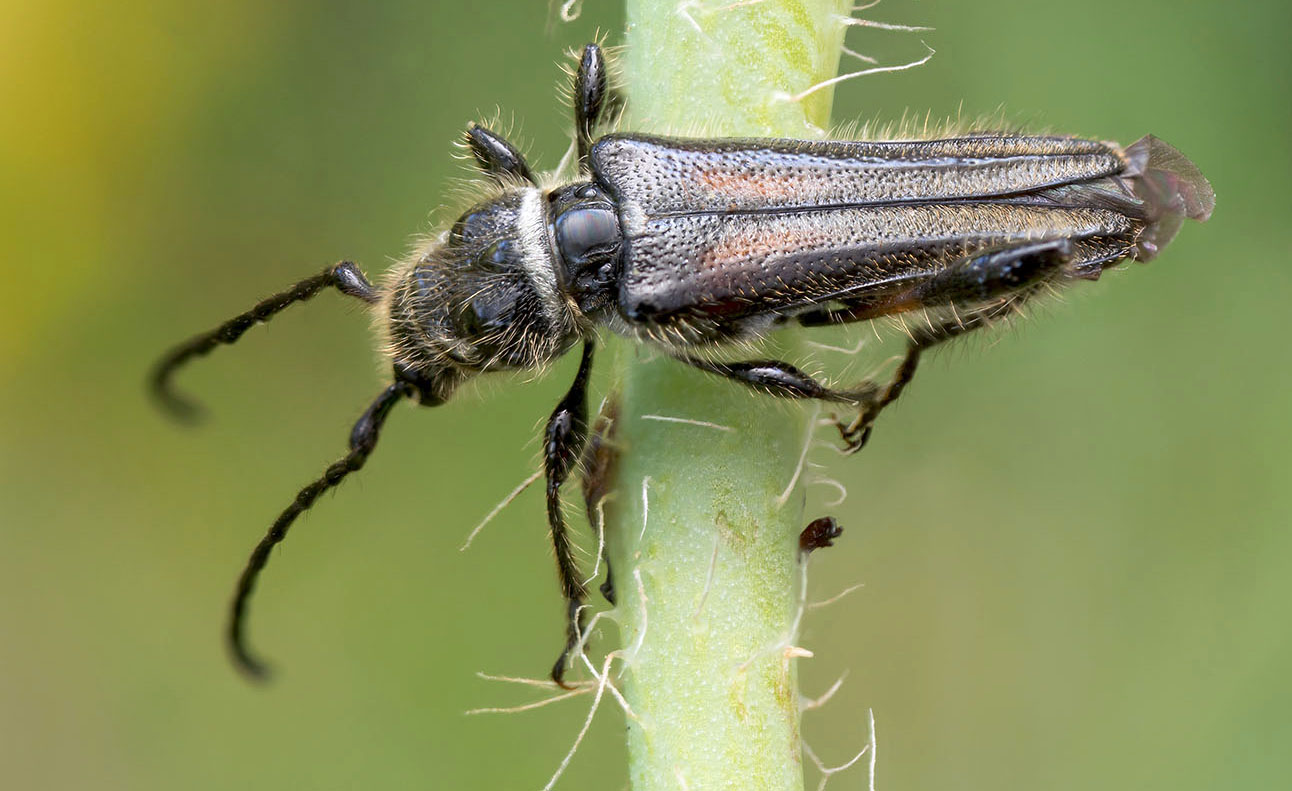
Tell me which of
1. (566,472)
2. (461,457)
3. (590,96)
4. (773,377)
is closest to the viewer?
(773,377)

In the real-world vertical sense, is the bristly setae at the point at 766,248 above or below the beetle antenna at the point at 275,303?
above

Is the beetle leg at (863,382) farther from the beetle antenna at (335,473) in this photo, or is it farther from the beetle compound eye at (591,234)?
the beetle antenna at (335,473)

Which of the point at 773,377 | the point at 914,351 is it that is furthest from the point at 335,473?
the point at 914,351

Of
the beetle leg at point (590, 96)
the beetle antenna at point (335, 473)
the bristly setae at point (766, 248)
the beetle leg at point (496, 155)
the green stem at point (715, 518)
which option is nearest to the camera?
the green stem at point (715, 518)

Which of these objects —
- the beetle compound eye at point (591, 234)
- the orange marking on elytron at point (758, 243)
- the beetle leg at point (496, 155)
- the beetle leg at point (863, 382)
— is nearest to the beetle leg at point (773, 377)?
the beetle leg at point (863, 382)

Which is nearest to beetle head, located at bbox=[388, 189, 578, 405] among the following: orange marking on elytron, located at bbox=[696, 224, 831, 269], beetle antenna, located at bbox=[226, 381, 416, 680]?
beetle antenna, located at bbox=[226, 381, 416, 680]

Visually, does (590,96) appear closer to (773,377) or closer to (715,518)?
(773,377)
